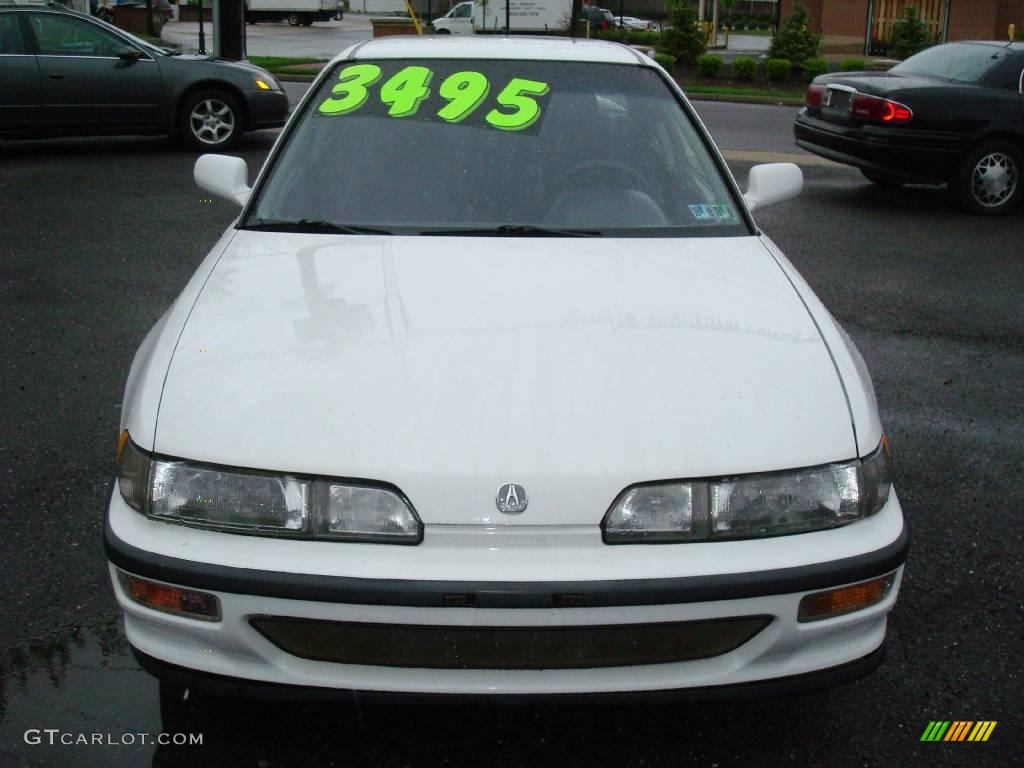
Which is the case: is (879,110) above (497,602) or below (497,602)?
above

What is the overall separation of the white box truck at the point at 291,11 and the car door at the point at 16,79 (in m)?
38.0

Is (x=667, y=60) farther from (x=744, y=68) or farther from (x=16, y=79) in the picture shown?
(x=16, y=79)

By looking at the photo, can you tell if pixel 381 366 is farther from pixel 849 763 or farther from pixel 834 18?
pixel 834 18

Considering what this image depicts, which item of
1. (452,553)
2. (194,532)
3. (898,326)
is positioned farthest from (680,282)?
(898,326)

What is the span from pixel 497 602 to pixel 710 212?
180cm

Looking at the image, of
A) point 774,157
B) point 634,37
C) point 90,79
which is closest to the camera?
point 90,79

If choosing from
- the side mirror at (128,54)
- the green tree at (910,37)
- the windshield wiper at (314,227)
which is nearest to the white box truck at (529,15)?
the green tree at (910,37)

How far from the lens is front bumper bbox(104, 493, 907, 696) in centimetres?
230

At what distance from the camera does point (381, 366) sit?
263 centimetres

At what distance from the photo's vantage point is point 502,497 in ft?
7.65

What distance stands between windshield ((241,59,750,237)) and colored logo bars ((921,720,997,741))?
1.51 meters

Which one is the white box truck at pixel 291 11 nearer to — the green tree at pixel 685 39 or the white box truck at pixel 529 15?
the white box truck at pixel 529 15

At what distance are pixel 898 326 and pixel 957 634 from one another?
3.41 metres

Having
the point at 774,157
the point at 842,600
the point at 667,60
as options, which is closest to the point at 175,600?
the point at 842,600
